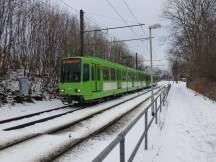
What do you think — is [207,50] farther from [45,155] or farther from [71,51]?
[45,155]

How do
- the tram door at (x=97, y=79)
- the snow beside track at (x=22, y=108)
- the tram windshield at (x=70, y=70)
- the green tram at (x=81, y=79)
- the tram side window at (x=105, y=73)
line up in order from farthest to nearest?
the tram side window at (x=105, y=73) → the tram door at (x=97, y=79) → the tram windshield at (x=70, y=70) → the green tram at (x=81, y=79) → the snow beside track at (x=22, y=108)

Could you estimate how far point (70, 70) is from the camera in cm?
2048

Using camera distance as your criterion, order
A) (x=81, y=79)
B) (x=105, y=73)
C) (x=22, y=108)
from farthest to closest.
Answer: (x=105, y=73)
(x=81, y=79)
(x=22, y=108)

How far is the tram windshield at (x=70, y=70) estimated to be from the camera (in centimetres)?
2020

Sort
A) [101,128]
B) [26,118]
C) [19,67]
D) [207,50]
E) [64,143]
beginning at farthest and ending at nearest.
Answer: [207,50], [19,67], [26,118], [101,128], [64,143]

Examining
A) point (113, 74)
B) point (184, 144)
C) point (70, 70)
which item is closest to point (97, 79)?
point (70, 70)

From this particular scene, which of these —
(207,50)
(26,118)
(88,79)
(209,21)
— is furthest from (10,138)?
(209,21)

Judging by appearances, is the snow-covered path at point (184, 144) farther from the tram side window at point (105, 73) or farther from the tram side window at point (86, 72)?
the tram side window at point (105, 73)

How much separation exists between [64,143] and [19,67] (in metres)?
15.0

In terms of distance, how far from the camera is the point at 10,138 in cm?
970

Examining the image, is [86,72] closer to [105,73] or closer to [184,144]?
[105,73]

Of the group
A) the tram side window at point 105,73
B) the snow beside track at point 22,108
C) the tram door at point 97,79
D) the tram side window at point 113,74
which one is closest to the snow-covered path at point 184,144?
the snow beside track at point 22,108

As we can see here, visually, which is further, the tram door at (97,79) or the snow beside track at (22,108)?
the tram door at (97,79)

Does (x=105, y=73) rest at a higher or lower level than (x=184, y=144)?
higher
